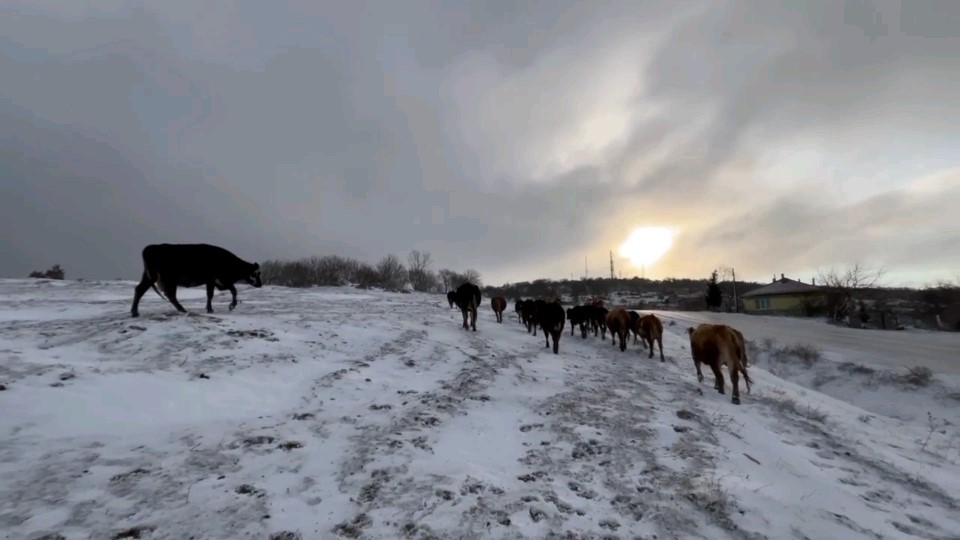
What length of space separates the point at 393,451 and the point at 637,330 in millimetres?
13475

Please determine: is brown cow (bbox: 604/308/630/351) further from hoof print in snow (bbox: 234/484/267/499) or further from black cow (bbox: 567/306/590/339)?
hoof print in snow (bbox: 234/484/267/499)

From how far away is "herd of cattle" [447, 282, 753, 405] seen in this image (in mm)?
9172

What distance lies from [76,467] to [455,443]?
385 cm

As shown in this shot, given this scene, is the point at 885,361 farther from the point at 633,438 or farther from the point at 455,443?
the point at 455,443

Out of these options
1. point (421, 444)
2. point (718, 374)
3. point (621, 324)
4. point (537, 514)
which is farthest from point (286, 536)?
point (621, 324)

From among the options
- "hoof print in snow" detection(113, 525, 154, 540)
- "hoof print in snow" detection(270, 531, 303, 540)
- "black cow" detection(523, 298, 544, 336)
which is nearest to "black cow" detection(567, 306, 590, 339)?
"black cow" detection(523, 298, 544, 336)

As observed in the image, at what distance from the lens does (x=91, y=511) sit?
10.8ft

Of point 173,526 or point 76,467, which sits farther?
point 76,467

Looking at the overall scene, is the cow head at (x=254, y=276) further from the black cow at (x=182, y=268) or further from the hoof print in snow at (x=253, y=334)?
the hoof print in snow at (x=253, y=334)

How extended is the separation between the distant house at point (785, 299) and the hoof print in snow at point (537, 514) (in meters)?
73.0

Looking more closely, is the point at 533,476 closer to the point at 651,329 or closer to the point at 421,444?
the point at 421,444

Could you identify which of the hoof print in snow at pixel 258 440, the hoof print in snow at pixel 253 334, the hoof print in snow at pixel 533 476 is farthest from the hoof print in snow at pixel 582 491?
the hoof print in snow at pixel 253 334

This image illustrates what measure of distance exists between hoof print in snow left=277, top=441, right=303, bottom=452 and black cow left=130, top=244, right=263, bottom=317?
7.40 m

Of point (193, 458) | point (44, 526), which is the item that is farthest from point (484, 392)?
point (44, 526)
